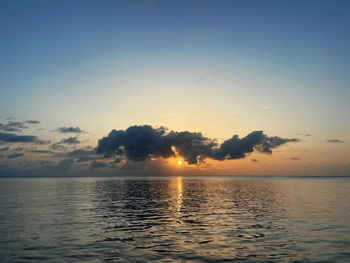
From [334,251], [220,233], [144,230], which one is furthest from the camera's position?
[144,230]

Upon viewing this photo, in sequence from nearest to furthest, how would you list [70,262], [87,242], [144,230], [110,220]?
[70,262] < [87,242] < [144,230] < [110,220]

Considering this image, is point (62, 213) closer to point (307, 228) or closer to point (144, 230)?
point (144, 230)

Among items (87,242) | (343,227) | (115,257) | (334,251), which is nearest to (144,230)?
(87,242)

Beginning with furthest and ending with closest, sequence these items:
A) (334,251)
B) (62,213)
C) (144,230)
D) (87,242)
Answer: (62,213) → (144,230) → (87,242) → (334,251)

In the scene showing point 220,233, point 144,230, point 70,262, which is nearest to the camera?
point 70,262

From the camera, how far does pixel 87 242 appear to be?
86.4ft

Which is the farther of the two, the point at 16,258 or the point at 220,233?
the point at 220,233

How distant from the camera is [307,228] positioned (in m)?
33.1

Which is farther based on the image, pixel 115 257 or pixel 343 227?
pixel 343 227

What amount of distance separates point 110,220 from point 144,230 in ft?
28.8

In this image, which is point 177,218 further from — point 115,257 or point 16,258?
point 16,258

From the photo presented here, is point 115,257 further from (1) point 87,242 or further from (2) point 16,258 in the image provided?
(2) point 16,258

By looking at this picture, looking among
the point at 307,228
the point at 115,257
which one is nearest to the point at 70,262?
the point at 115,257

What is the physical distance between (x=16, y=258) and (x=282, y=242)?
23.1 m
